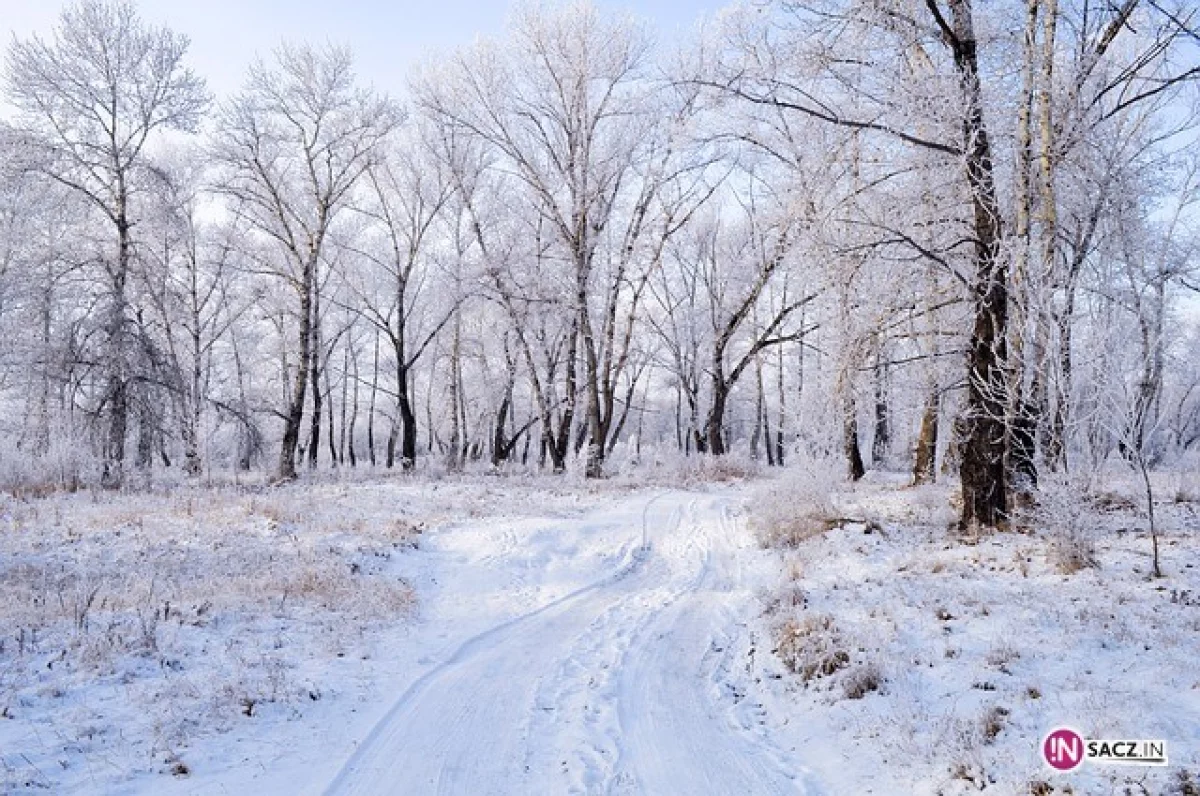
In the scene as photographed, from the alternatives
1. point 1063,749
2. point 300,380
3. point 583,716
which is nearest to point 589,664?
point 583,716

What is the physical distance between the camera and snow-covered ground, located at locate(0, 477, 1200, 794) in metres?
4.28

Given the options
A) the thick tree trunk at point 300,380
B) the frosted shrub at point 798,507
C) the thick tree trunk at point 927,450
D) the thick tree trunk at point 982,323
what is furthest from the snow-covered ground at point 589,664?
the thick tree trunk at point 300,380

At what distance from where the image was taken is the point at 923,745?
441cm

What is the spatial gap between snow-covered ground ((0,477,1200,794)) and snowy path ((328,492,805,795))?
3 centimetres

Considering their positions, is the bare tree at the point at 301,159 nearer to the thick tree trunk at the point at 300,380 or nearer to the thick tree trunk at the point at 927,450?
the thick tree trunk at the point at 300,380

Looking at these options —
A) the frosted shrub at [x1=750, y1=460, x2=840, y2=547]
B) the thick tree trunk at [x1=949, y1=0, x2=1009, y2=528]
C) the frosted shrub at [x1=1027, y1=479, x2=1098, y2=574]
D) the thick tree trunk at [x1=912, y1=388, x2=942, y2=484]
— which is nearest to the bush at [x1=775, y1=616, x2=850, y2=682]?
the frosted shrub at [x1=1027, y1=479, x2=1098, y2=574]

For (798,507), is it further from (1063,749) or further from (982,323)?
(1063,749)

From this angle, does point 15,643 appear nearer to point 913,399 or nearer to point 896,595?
point 896,595

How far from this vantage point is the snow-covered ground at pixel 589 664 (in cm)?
428

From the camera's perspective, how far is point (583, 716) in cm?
532

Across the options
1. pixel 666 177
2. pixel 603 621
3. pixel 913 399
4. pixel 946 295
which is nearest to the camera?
pixel 603 621

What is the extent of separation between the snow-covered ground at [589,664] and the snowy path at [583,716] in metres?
0.03

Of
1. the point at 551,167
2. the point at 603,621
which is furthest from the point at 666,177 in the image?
the point at 603,621

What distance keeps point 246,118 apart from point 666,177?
1266cm
